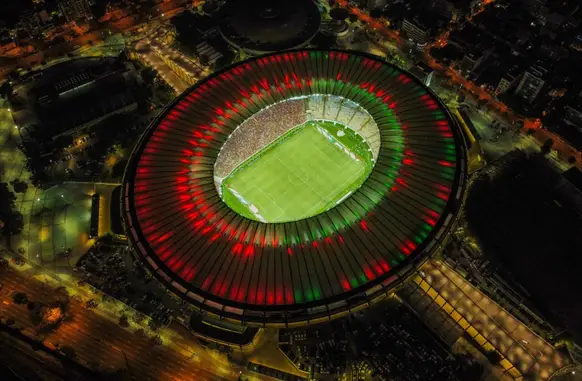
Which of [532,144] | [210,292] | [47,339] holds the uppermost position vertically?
[532,144]

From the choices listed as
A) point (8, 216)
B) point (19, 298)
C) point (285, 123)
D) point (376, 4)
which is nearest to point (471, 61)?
point (376, 4)

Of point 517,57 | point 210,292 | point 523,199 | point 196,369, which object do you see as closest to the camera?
point 210,292

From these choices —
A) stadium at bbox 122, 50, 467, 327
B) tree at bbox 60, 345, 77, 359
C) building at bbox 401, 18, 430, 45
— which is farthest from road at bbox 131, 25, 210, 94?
tree at bbox 60, 345, 77, 359

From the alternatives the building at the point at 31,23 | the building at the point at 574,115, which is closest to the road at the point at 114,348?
the building at the point at 31,23

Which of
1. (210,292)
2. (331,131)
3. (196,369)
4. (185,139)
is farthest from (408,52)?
(196,369)

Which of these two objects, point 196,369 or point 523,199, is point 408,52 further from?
point 196,369

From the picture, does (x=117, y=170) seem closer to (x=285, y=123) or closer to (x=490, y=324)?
(x=285, y=123)

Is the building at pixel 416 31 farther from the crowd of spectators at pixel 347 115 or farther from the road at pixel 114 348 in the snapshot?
the road at pixel 114 348
